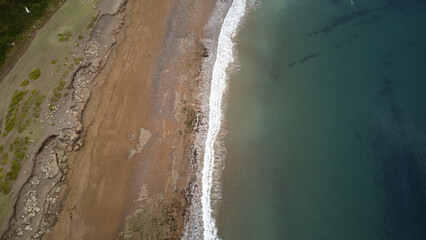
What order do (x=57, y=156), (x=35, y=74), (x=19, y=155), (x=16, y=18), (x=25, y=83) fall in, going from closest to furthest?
1. (x=57, y=156)
2. (x=19, y=155)
3. (x=25, y=83)
4. (x=35, y=74)
5. (x=16, y=18)

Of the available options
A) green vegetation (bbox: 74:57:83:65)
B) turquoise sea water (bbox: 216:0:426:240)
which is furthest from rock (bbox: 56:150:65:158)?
turquoise sea water (bbox: 216:0:426:240)

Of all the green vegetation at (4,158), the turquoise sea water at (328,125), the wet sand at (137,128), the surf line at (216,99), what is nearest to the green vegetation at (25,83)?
the wet sand at (137,128)

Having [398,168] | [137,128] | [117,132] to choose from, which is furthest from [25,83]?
[398,168]

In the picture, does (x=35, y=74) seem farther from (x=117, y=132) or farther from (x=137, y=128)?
(x=137, y=128)

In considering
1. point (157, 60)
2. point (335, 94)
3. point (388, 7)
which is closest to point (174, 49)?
point (157, 60)

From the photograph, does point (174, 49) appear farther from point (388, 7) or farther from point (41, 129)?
point (388, 7)

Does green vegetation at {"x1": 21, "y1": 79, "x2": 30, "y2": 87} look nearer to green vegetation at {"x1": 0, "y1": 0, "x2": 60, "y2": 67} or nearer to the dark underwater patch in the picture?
green vegetation at {"x1": 0, "y1": 0, "x2": 60, "y2": 67}
